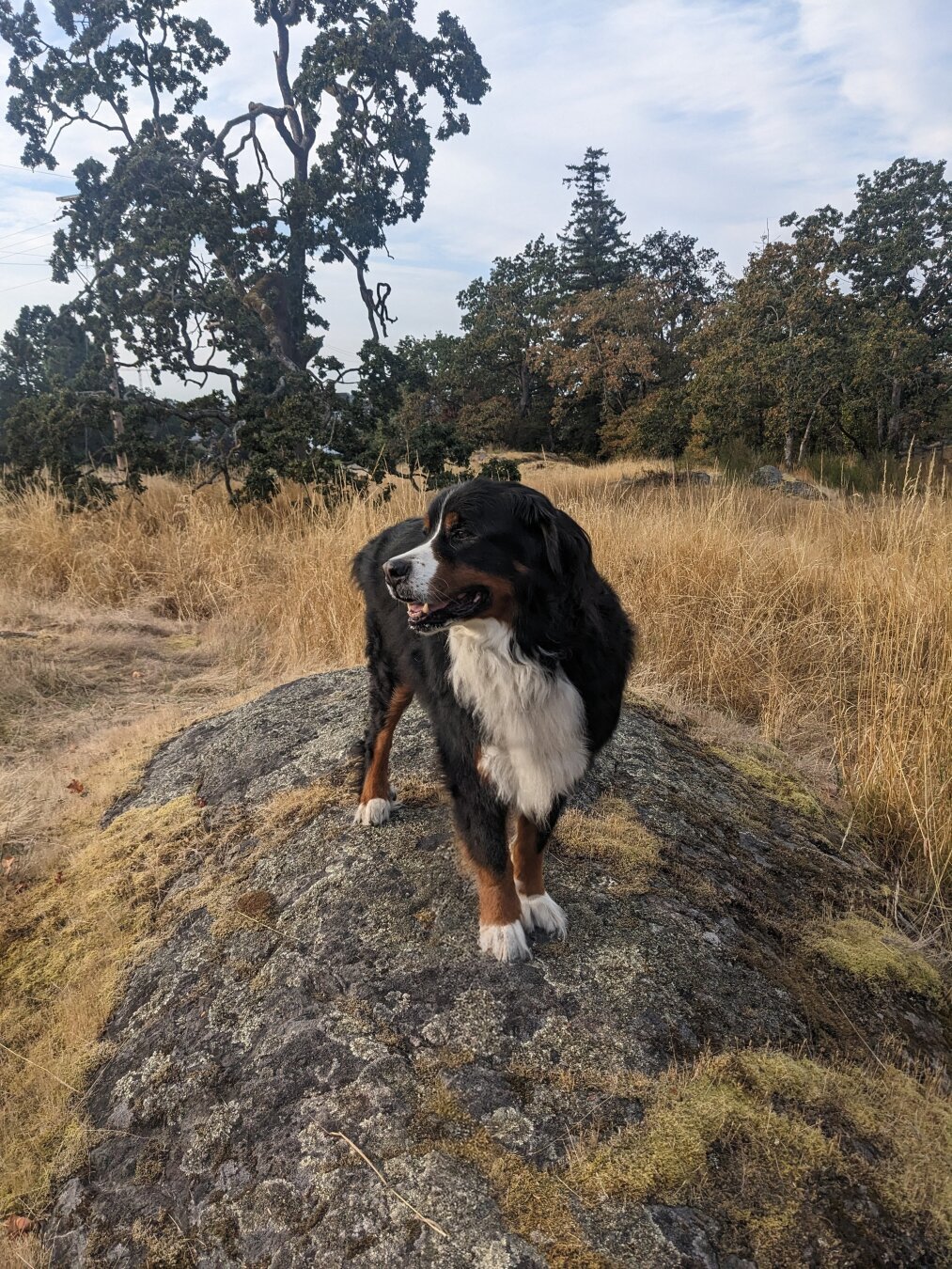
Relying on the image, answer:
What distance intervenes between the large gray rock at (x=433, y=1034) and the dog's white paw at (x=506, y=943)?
4 centimetres

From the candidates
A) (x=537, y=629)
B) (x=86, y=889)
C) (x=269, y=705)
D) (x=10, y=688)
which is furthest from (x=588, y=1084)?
(x=10, y=688)

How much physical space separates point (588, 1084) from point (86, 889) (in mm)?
2138

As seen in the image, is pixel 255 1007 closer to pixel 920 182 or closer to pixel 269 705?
pixel 269 705

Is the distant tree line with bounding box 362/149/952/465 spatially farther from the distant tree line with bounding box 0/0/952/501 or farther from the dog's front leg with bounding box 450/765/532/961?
the dog's front leg with bounding box 450/765/532/961

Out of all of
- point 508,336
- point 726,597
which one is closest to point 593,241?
point 508,336

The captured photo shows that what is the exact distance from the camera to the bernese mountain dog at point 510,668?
6.36ft

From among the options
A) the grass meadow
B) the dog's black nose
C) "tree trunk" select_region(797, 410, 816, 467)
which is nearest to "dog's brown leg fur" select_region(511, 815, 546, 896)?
the dog's black nose

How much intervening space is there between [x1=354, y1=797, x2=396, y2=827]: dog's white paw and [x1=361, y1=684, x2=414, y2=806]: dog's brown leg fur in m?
0.02

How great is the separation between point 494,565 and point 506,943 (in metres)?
1.04

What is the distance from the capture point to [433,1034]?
173 centimetres

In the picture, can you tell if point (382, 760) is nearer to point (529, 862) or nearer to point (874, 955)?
point (529, 862)

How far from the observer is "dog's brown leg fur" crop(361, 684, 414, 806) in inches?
105

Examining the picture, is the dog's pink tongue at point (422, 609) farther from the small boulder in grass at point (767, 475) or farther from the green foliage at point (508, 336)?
the green foliage at point (508, 336)

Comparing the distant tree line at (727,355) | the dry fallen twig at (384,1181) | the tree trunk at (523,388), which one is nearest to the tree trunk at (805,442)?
the distant tree line at (727,355)
